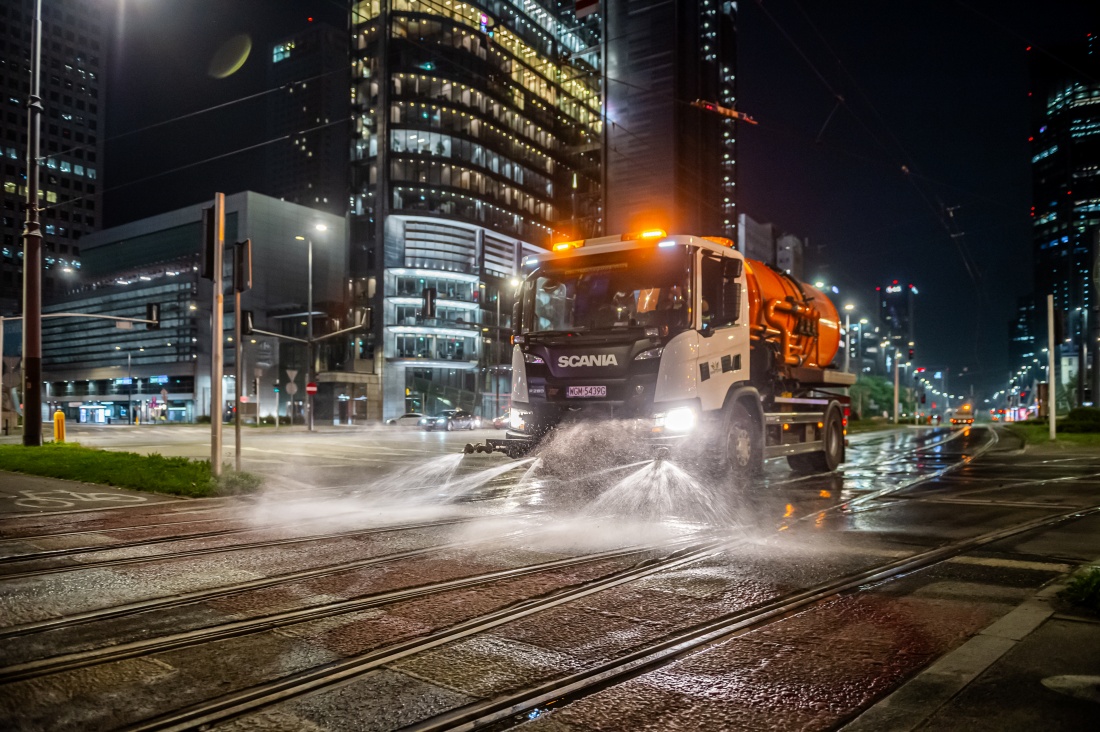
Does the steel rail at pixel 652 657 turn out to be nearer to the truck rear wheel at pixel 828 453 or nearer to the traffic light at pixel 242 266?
the truck rear wheel at pixel 828 453

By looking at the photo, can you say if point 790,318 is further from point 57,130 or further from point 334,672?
point 57,130

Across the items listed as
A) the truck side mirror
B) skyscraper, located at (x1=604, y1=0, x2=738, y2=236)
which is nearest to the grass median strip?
the truck side mirror

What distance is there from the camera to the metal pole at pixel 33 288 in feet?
65.1

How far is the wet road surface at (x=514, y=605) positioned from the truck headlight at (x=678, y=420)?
865 mm

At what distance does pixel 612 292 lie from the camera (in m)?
10.6

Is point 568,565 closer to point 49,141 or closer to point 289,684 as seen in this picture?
point 289,684

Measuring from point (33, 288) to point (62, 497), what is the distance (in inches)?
463

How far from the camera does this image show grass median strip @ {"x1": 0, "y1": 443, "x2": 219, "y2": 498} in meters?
11.9

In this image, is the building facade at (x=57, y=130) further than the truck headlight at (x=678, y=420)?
Yes

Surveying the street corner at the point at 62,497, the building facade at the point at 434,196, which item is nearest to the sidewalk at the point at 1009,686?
the street corner at the point at 62,497

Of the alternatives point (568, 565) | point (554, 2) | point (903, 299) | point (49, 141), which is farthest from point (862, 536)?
point (49, 141)

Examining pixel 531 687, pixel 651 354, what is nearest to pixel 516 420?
pixel 651 354

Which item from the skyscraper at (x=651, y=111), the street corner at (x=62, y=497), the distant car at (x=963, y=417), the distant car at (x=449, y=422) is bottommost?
the distant car at (x=963, y=417)

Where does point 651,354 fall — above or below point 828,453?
above
